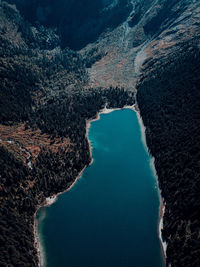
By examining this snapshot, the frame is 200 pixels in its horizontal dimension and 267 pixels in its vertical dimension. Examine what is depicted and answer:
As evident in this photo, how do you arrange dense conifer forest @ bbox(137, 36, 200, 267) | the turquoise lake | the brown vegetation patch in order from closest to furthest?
dense conifer forest @ bbox(137, 36, 200, 267)
the turquoise lake
the brown vegetation patch

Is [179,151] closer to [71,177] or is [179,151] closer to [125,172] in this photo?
[125,172]

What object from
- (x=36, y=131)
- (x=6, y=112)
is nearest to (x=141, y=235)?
(x=36, y=131)

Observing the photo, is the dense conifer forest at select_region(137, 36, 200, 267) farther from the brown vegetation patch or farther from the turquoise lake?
the brown vegetation patch

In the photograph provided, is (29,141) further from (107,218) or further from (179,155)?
(179,155)

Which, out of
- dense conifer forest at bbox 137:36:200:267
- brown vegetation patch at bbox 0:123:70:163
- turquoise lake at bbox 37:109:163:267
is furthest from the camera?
brown vegetation patch at bbox 0:123:70:163

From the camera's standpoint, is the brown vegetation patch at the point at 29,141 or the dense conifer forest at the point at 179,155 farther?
the brown vegetation patch at the point at 29,141

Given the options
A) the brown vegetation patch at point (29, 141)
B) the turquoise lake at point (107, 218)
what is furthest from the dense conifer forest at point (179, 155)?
the brown vegetation patch at point (29, 141)

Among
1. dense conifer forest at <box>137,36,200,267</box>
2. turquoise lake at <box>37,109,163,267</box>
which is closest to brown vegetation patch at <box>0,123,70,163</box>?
turquoise lake at <box>37,109,163,267</box>

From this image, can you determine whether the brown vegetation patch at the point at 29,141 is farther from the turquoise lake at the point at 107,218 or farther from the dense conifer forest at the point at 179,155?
the dense conifer forest at the point at 179,155
